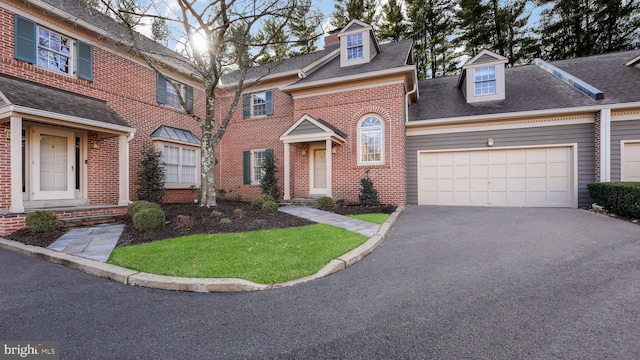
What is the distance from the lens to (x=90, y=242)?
203 inches

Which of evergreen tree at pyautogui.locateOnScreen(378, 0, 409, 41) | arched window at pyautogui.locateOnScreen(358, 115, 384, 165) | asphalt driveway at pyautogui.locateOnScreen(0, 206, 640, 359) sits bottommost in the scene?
asphalt driveway at pyautogui.locateOnScreen(0, 206, 640, 359)

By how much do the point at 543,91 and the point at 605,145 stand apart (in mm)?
2932

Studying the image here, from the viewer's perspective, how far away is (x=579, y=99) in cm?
919

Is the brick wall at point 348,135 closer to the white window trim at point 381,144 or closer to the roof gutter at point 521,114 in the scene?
the white window trim at point 381,144

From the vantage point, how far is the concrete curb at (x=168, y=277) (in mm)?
3205

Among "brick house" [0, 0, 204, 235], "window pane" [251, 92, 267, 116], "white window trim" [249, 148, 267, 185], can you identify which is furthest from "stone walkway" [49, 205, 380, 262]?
"window pane" [251, 92, 267, 116]

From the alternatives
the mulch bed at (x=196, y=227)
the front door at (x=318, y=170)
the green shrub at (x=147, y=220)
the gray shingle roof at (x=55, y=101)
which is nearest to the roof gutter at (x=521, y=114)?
the front door at (x=318, y=170)

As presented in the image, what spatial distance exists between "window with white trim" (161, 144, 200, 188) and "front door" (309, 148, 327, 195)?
5581 mm

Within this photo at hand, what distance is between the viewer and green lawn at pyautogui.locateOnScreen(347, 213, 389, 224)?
6887mm

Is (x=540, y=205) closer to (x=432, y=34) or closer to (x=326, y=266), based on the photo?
(x=326, y=266)

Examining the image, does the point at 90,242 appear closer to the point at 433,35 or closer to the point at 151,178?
the point at 151,178

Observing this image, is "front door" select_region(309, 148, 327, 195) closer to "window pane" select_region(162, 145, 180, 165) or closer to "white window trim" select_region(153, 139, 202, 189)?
"white window trim" select_region(153, 139, 202, 189)

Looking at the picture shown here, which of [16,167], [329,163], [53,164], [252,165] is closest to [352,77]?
[329,163]

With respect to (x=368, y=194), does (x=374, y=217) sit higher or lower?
lower
